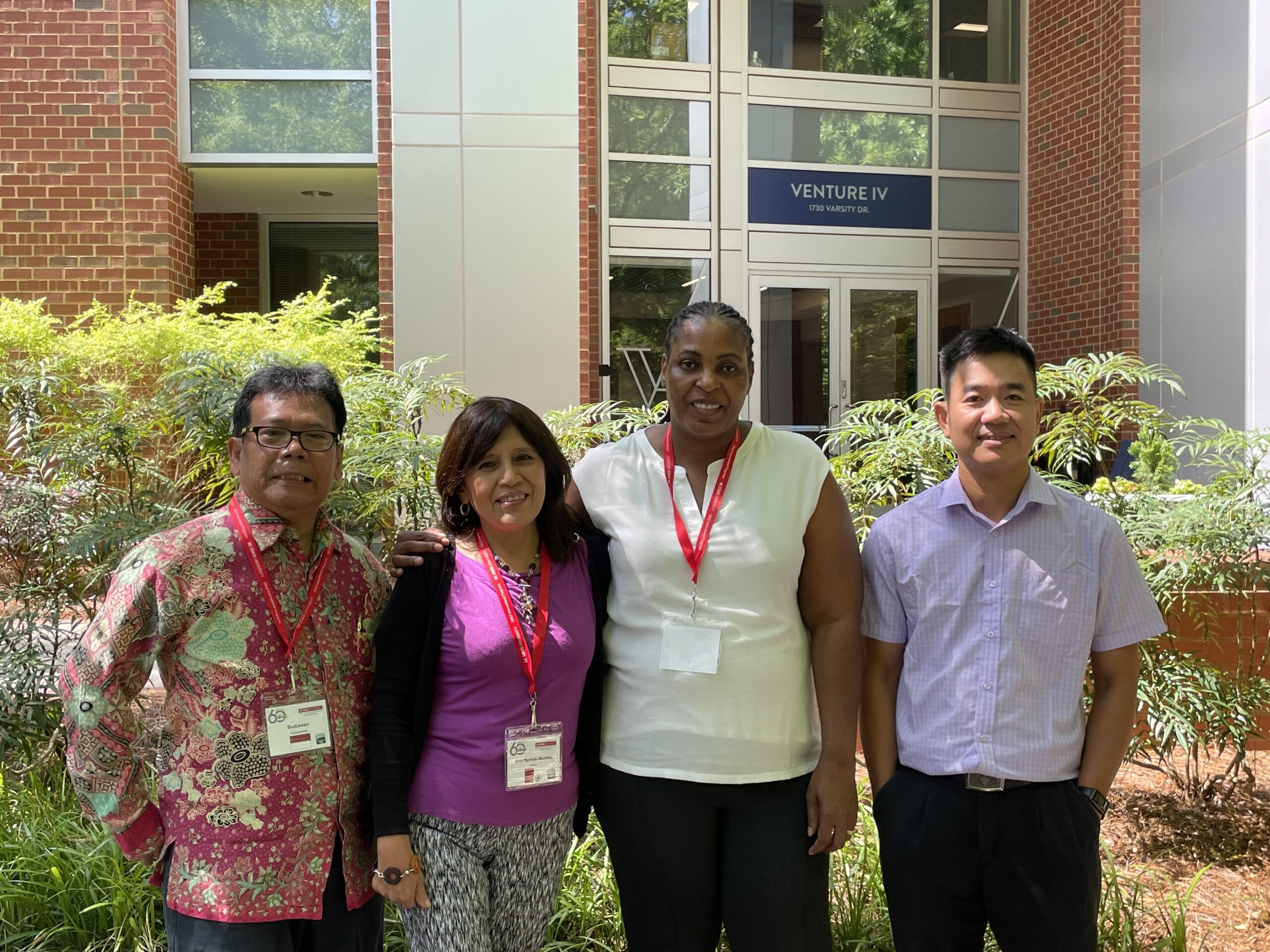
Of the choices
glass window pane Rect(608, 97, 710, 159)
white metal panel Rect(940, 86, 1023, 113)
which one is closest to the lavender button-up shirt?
glass window pane Rect(608, 97, 710, 159)

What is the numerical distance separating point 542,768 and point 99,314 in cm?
612

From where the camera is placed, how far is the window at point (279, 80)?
9492mm

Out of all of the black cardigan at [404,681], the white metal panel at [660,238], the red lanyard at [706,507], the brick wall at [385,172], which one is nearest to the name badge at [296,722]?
the black cardigan at [404,681]

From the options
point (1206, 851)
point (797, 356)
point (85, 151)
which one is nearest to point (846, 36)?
point (797, 356)

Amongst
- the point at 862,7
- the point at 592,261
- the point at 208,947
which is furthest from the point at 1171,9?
the point at 208,947

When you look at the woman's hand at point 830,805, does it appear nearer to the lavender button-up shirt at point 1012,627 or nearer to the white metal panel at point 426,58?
the lavender button-up shirt at point 1012,627

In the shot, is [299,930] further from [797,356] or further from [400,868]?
[797,356]

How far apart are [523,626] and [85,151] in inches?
352

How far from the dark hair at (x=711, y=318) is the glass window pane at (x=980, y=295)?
10423mm

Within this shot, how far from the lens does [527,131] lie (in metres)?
9.09

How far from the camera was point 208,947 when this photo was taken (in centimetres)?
197

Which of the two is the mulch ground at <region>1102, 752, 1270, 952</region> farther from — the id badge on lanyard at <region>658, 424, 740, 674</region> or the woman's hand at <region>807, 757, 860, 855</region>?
the id badge on lanyard at <region>658, 424, 740, 674</region>

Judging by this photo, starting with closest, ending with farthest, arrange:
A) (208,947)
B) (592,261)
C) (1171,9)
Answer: (208,947), (1171,9), (592,261)

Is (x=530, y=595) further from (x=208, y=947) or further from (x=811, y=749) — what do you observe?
(x=208, y=947)
